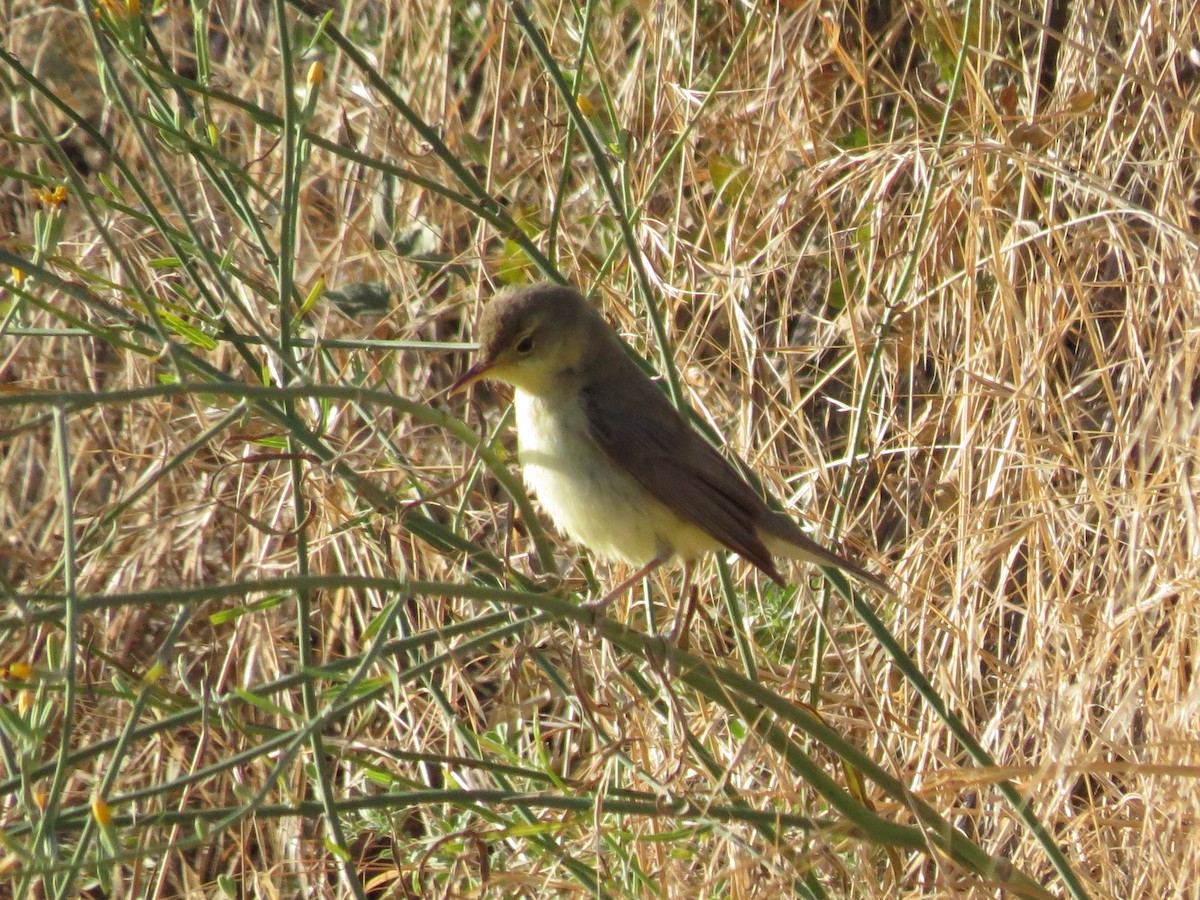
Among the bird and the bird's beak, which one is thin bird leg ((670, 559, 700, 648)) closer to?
the bird

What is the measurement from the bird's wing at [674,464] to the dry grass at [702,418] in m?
0.23

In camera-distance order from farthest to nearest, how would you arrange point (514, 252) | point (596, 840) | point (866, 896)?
point (514, 252)
point (866, 896)
point (596, 840)

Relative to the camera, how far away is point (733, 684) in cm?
244

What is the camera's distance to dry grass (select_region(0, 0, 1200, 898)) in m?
2.70

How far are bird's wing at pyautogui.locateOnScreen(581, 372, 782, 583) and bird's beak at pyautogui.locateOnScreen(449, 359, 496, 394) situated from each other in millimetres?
299

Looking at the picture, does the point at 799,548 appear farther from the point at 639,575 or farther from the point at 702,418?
the point at 702,418

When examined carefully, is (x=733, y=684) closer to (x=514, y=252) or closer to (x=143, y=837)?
(x=143, y=837)

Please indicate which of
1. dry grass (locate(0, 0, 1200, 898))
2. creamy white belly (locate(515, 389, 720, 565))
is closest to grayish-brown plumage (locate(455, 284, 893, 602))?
creamy white belly (locate(515, 389, 720, 565))

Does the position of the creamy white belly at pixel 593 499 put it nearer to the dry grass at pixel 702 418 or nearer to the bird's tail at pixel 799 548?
the bird's tail at pixel 799 548

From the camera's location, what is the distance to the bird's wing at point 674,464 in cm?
322

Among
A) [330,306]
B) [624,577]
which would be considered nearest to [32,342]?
[330,306]

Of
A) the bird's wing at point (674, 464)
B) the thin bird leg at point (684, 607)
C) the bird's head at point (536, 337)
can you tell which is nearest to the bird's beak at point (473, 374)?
the bird's head at point (536, 337)

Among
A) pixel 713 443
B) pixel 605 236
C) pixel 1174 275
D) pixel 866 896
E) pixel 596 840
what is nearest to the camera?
pixel 596 840

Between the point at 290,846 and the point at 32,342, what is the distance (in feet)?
5.93
